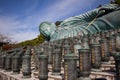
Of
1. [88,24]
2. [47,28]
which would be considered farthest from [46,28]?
[88,24]

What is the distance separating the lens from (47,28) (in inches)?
605

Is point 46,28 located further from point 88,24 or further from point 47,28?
point 88,24

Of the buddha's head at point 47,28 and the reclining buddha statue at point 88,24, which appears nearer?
the reclining buddha statue at point 88,24

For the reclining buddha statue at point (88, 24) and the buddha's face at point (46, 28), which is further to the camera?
the buddha's face at point (46, 28)

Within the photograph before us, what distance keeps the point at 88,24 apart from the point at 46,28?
4.16 m

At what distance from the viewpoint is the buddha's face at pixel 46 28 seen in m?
15.2

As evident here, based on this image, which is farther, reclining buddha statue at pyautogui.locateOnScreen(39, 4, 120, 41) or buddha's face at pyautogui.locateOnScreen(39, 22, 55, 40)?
buddha's face at pyautogui.locateOnScreen(39, 22, 55, 40)

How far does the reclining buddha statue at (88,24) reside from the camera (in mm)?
10734

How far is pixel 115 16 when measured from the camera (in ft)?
34.4

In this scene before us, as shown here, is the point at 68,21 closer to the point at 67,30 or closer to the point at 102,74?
the point at 67,30

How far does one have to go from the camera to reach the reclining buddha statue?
35.2ft

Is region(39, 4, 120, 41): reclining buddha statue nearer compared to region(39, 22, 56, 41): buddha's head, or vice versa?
region(39, 4, 120, 41): reclining buddha statue

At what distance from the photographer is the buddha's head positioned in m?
15.2

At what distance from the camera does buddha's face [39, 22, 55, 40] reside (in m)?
15.2
